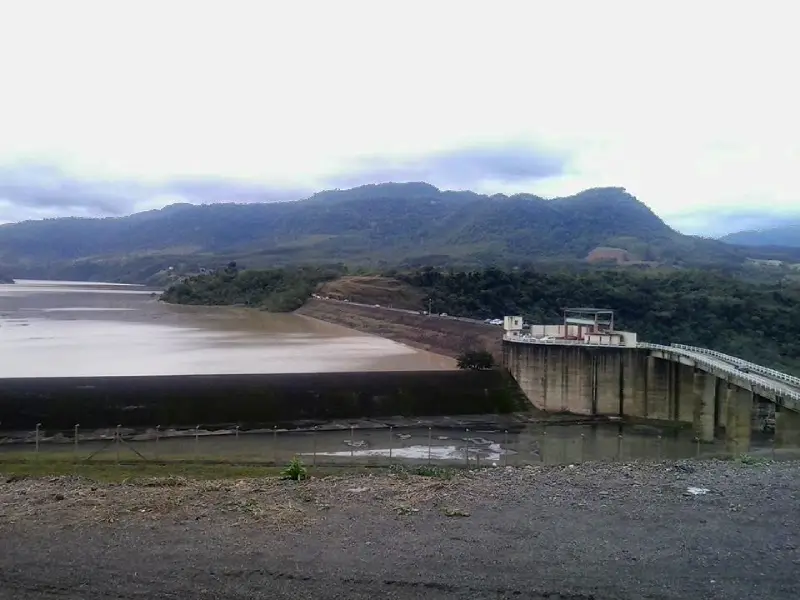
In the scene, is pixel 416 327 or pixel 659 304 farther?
pixel 659 304

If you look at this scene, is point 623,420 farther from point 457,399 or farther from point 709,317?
point 709,317

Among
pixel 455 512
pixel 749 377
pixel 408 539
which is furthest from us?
pixel 749 377

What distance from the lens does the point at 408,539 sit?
23.2 feet

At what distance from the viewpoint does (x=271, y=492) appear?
8.99 m

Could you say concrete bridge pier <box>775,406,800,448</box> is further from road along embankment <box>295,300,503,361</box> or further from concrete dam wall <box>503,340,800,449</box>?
road along embankment <box>295,300,503,361</box>

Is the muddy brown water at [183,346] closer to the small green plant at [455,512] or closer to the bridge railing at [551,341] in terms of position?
the bridge railing at [551,341]

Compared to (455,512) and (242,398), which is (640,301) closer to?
(242,398)

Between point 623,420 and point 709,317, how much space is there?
31.3m

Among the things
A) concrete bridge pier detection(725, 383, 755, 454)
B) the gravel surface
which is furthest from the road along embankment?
the gravel surface

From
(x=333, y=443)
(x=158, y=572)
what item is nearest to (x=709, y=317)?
(x=333, y=443)

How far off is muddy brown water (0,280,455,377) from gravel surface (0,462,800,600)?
31322 mm

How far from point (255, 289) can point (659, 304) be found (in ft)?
196

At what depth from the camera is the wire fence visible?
76.3 feet

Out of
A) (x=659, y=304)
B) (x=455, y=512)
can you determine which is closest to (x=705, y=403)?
(x=455, y=512)
